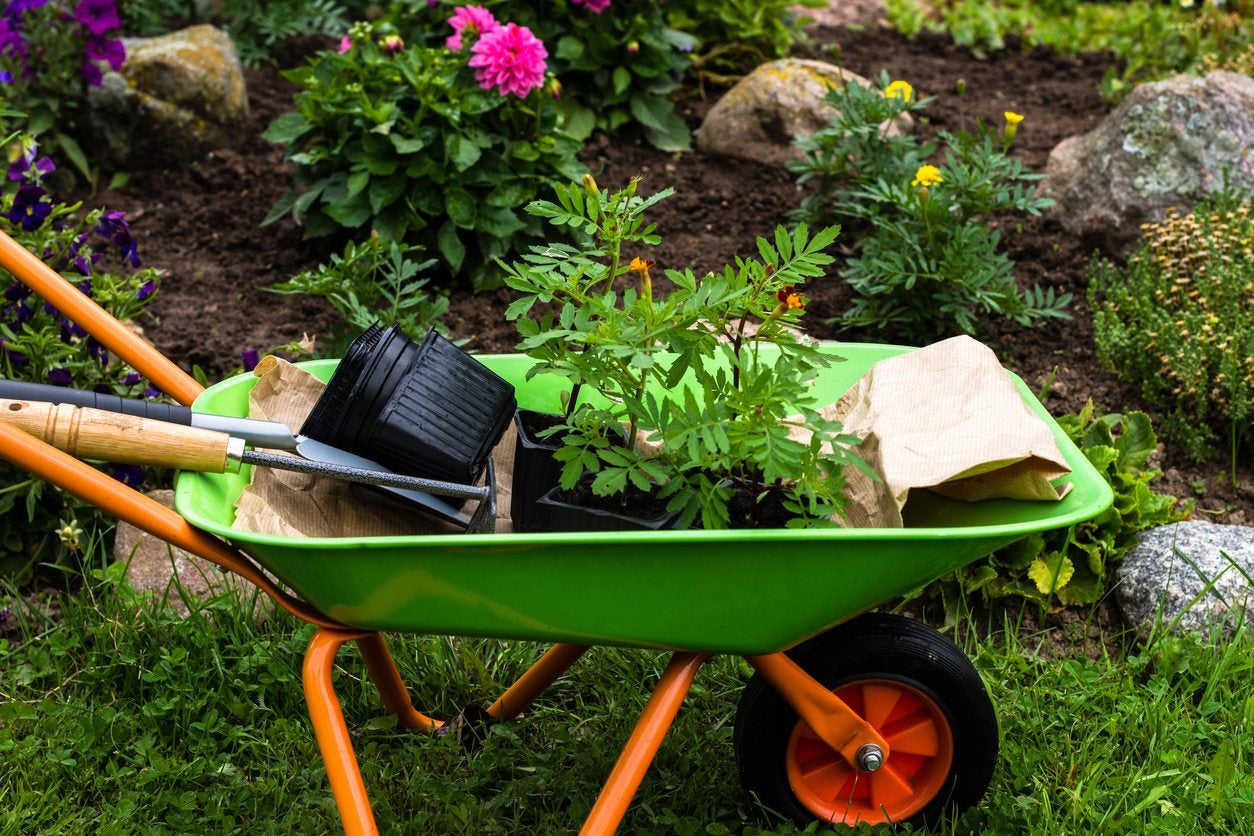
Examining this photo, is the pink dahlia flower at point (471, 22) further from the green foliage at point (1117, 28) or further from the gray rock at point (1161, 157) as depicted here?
the green foliage at point (1117, 28)

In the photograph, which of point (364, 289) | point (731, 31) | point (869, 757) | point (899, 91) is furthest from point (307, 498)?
point (731, 31)

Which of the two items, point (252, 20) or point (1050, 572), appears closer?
point (1050, 572)

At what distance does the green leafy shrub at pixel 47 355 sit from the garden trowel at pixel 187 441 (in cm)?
85

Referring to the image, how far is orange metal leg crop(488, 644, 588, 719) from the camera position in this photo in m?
2.09

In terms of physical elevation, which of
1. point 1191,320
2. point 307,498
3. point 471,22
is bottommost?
point 1191,320

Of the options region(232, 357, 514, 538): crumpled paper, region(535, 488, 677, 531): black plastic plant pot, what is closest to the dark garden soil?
region(232, 357, 514, 538): crumpled paper

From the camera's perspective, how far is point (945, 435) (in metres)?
1.74

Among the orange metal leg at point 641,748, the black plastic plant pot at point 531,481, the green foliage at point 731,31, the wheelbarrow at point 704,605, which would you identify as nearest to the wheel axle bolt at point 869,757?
the wheelbarrow at point 704,605

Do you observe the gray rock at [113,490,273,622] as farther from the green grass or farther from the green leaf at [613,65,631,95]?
the green leaf at [613,65,631,95]

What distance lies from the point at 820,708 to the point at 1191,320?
5.31ft

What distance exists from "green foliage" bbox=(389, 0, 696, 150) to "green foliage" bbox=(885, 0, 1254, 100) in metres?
1.50

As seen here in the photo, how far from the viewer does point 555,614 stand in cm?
162

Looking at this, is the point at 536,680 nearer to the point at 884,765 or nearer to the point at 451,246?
the point at 884,765

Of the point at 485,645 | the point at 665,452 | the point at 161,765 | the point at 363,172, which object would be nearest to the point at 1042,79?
the point at 363,172
